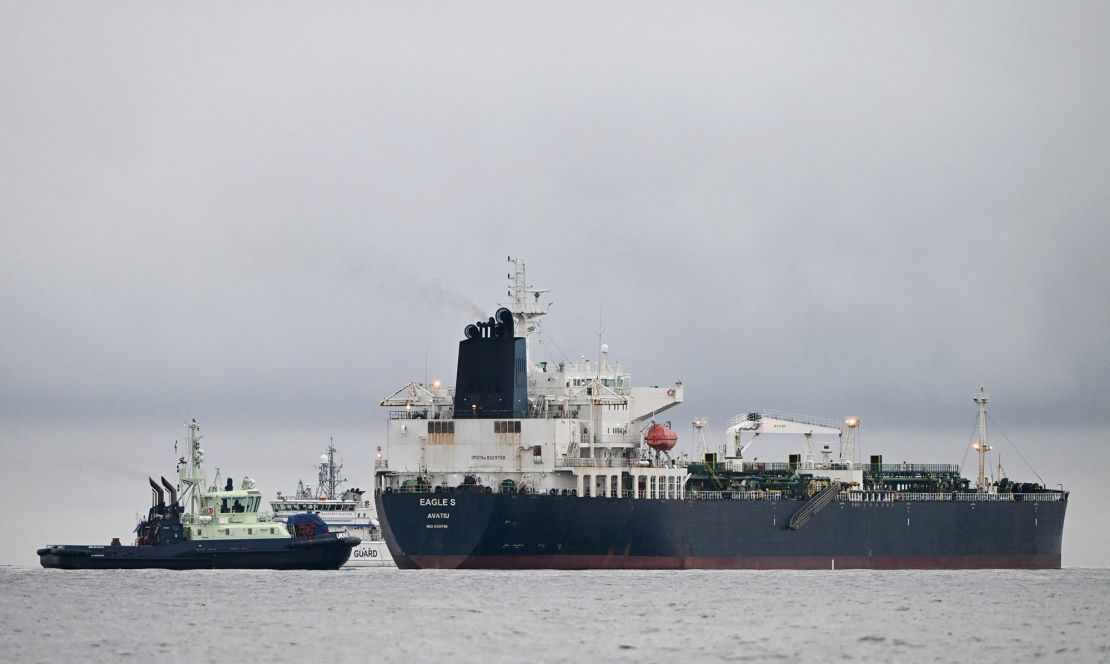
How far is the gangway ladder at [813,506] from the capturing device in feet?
331

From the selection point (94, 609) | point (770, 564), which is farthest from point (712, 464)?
point (94, 609)

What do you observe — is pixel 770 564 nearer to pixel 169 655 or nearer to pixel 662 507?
pixel 662 507

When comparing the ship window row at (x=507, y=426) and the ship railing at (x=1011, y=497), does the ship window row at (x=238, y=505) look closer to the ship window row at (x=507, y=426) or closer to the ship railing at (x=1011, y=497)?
the ship window row at (x=507, y=426)

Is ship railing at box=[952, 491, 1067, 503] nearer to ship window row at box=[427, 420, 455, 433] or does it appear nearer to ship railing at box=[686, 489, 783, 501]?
ship railing at box=[686, 489, 783, 501]

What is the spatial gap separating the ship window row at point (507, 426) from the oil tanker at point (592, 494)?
0.04m

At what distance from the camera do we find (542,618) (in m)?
72.3

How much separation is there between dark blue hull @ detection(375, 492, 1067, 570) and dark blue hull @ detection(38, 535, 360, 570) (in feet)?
9.15

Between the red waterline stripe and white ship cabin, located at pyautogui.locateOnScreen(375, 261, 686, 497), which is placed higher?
white ship cabin, located at pyautogui.locateOnScreen(375, 261, 686, 497)

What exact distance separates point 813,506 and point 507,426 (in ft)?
53.0

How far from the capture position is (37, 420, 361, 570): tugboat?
92.4 metres

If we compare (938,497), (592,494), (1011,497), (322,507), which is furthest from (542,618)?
(322,507)

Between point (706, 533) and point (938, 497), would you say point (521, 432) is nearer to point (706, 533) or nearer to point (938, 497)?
point (706, 533)

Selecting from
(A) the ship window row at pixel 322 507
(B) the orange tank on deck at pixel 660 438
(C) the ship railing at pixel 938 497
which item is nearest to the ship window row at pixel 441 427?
(B) the orange tank on deck at pixel 660 438

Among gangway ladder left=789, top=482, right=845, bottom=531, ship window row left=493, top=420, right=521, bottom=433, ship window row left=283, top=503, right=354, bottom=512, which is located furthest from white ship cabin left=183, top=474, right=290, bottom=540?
ship window row left=283, top=503, right=354, bottom=512
